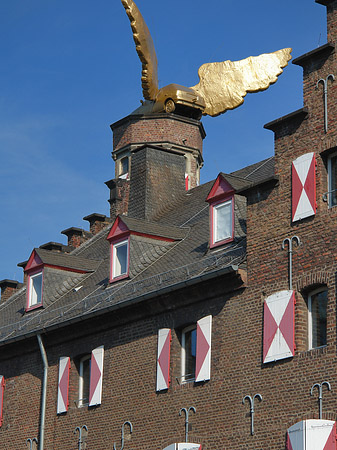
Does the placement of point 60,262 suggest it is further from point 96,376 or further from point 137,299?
point 137,299

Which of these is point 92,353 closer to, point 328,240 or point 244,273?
point 244,273

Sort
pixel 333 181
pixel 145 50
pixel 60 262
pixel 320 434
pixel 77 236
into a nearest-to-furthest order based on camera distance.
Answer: pixel 320 434
pixel 333 181
pixel 60 262
pixel 77 236
pixel 145 50

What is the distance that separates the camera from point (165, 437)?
28188 mm

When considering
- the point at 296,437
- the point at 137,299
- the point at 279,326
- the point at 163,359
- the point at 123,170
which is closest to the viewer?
the point at 296,437

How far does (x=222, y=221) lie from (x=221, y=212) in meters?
0.25

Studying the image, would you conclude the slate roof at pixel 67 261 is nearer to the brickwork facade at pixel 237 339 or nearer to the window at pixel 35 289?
the window at pixel 35 289

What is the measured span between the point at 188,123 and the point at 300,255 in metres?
21.4

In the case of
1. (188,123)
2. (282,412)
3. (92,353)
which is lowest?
(282,412)

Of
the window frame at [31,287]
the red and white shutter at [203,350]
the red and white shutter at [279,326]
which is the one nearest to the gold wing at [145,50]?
the window frame at [31,287]

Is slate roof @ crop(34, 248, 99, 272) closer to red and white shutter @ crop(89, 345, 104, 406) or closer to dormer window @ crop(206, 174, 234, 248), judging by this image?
red and white shutter @ crop(89, 345, 104, 406)

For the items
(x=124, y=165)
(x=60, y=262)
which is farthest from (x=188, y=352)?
(x=124, y=165)

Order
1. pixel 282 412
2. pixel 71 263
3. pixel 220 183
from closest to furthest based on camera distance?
pixel 282 412 → pixel 220 183 → pixel 71 263

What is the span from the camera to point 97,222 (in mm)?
42406

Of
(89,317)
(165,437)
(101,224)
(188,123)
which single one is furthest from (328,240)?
(188,123)
